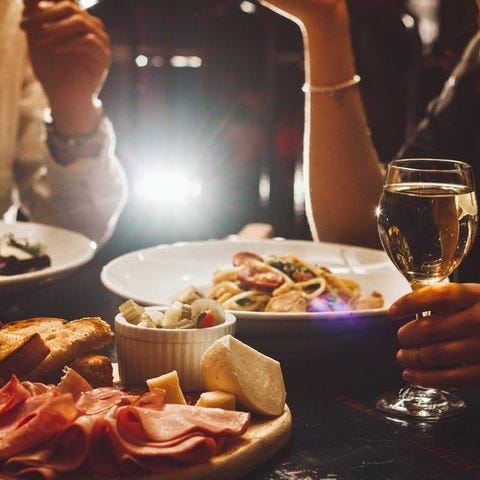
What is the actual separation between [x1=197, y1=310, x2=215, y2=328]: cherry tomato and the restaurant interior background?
2.95m

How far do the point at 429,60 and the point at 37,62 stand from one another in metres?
3.89

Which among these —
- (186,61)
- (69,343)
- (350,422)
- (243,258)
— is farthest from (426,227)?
(186,61)

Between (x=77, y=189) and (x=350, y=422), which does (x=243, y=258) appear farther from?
(x=77, y=189)

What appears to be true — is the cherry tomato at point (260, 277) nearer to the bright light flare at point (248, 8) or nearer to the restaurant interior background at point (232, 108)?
the restaurant interior background at point (232, 108)

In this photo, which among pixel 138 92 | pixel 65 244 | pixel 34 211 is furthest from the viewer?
pixel 138 92

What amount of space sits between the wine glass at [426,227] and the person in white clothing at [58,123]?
1.59 meters

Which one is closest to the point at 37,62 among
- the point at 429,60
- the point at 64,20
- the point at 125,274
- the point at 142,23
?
the point at 64,20

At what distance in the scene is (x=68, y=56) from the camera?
289 cm

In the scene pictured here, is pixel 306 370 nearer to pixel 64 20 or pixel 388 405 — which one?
pixel 388 405

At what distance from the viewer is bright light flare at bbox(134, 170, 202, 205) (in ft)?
13.5

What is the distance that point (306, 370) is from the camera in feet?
4.84

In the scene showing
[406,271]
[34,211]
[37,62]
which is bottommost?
[34,211]

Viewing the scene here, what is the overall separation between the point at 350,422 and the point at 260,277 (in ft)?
2.04

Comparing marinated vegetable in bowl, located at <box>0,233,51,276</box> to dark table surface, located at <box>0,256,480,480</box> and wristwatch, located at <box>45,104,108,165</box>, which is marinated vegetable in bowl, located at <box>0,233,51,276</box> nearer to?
dark table surface, located at <box>0,256,480,480</box>
